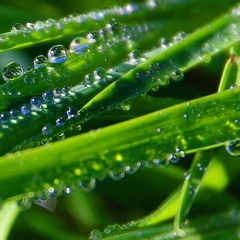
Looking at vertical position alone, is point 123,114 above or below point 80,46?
below

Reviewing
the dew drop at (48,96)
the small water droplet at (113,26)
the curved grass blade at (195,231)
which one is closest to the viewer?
the dew drop at (48,96)

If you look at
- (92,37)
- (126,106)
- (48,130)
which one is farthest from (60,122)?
(92,37)

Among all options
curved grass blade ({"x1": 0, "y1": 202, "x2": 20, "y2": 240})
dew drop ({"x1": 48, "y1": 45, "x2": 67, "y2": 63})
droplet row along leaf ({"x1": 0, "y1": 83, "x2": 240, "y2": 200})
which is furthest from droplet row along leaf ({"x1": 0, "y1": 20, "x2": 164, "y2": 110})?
curved grass blade ({"x1": 0, "y1": 202, "x2": 20, "y2": 240})

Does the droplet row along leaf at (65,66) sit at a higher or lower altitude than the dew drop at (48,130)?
higher

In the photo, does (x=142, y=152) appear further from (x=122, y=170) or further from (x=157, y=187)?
(x=157, y=187)

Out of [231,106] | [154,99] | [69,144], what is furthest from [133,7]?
[69,144]

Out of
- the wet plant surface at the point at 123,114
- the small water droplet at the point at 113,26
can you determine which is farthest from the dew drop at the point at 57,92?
the small water droplet at the point at 113,26

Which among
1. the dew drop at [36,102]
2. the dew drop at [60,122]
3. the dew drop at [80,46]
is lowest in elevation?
the dew drop at [60,122]

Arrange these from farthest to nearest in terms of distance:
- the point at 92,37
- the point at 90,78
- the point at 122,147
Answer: the point at 92,37, the point at 90,78, the point at 122,147

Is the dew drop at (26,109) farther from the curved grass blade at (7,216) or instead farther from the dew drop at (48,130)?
the curved grass blade at (7,216)

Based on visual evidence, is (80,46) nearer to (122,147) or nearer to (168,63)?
(168,63)
